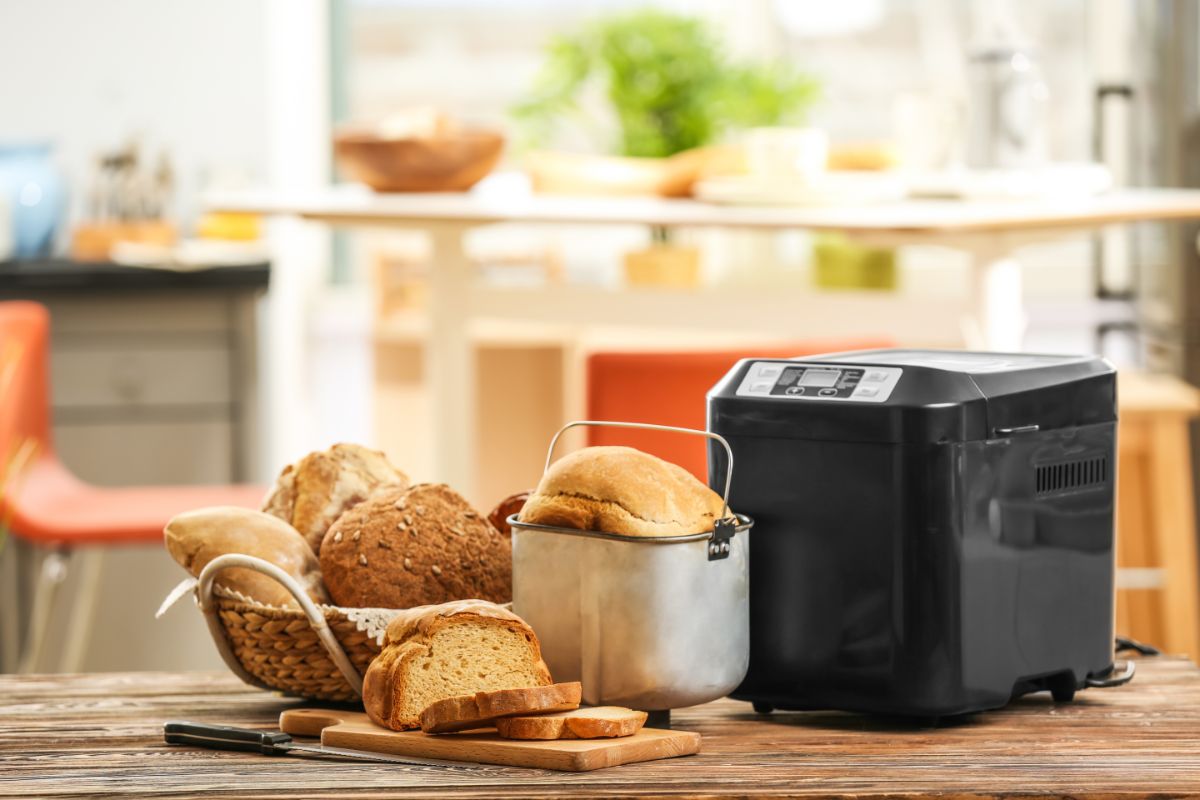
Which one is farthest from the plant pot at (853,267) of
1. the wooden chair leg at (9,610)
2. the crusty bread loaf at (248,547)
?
the crusty bread loaf at (248,547)

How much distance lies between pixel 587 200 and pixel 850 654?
190 cm

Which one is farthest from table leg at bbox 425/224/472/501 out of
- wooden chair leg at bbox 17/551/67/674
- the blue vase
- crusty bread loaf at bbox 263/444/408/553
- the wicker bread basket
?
the wicker bread basket

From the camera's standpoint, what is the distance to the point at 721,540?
93cm

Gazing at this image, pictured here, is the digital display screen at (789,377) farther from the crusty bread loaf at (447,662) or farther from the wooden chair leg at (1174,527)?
the wooden chair leg at (1174,527)

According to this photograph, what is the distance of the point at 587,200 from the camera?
2785 mm

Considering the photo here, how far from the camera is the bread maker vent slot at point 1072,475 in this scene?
0.98 metres

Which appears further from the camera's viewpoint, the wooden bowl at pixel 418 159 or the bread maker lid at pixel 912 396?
the wooden bowl at pixel 418 159

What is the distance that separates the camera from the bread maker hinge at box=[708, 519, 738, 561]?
0.92 m

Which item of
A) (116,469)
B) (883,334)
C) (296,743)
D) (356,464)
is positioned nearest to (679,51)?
(883,334)

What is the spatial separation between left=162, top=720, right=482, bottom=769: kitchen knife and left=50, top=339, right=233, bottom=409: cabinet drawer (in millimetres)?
2828

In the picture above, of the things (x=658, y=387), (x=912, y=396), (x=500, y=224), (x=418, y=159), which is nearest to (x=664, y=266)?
(x=418, y=159)

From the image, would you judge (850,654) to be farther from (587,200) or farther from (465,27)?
(465,27)

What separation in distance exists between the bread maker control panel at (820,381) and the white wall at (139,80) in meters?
3.32

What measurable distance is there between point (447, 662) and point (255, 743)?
11 cm
